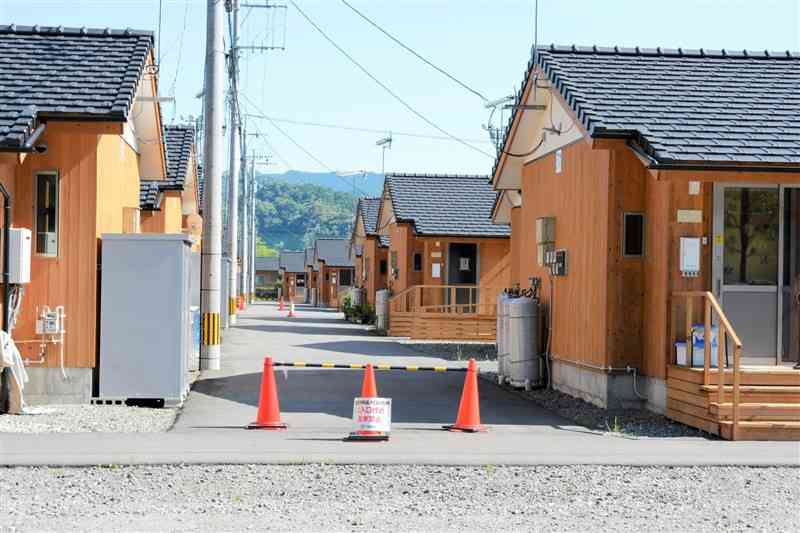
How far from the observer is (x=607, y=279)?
15023 millimetres

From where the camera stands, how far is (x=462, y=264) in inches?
1400

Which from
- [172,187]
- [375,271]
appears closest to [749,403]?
[172,187]

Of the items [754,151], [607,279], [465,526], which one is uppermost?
[754,151]

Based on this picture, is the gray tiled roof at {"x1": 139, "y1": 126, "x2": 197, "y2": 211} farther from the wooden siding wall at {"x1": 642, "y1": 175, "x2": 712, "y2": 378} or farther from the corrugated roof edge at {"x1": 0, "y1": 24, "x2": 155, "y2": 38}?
the wooden siding wall at {"x1": 642, "y1": 175, "x2": 712, "y2": 378}

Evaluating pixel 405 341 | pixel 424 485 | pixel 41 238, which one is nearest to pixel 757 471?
pixel 424 485

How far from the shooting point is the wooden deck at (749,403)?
12.7m

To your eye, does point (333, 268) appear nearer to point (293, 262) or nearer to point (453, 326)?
point (293, 262)

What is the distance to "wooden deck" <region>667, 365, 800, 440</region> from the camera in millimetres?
12703

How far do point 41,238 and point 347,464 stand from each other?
6.42m

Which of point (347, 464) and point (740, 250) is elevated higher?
point (740, 250)

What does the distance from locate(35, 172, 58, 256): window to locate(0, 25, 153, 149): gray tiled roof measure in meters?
0.94

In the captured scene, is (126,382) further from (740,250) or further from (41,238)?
(740,250)

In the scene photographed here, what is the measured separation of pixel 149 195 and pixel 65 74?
8.60 m

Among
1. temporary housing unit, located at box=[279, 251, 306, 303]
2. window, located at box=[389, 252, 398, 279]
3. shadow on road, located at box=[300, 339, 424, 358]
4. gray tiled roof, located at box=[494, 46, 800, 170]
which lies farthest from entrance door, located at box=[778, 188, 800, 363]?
temporary housing unit, located at box=[279, 251, 306, 303]
